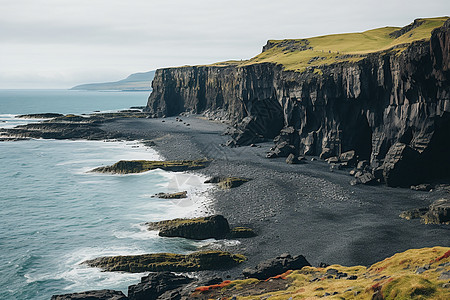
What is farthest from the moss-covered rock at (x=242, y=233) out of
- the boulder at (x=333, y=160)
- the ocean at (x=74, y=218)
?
the boulder at (x=333, y=160)

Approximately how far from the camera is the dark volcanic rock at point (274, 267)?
3481 centimetres

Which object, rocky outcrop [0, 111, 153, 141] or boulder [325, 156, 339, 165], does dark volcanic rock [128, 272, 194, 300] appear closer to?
boulder [325, 156, 339, 165]

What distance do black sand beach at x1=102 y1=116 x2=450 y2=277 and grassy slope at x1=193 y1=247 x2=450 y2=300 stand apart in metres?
4.39

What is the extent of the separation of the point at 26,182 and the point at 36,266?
126ft

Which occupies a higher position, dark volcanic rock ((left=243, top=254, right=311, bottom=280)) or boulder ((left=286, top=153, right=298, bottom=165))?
boulder ((left=286, top=153, right=298, bottom=165))

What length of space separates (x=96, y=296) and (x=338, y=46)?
86.3m

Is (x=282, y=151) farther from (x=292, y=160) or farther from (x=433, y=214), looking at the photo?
(x=433, y=214)

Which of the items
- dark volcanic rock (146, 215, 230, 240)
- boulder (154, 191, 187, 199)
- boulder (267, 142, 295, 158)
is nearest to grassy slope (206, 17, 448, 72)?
boulder (267, 142, 295, 158)

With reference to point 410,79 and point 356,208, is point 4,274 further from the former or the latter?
point 410,79

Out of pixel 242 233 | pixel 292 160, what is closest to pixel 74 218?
pixel 242 233

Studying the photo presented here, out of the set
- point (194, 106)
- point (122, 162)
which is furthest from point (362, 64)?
point (194, 106)

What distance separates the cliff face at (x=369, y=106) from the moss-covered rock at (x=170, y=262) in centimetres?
3326

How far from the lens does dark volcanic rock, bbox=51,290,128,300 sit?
31.7 metres

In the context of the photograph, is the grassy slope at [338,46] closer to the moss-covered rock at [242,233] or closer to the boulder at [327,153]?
the boulder at [327,153]
